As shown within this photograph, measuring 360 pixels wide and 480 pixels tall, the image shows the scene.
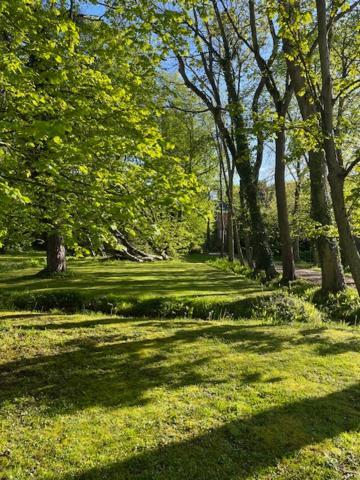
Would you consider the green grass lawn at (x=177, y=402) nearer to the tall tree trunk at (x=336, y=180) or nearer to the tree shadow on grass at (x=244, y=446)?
the tree shadow on grass at (x=244, y=446)

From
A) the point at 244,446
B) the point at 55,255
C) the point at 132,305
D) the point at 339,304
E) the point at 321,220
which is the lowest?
the point at 244,446

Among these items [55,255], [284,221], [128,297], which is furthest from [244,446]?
[55,255]

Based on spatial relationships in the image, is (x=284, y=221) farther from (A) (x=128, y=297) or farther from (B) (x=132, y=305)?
(B) (x=132, y=305)

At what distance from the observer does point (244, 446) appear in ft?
13.8

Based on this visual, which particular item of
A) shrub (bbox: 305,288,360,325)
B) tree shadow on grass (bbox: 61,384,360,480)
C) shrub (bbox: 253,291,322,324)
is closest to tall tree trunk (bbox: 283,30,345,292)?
shrub (bbox: 305,288,360,325)

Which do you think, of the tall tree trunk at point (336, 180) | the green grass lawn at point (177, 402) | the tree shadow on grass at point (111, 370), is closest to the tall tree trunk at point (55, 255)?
the green grass lawn at point (177, 402)

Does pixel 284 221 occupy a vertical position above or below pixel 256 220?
below

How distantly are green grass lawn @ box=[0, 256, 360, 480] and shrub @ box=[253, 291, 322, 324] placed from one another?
5.30ft

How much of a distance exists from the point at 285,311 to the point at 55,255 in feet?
32.5

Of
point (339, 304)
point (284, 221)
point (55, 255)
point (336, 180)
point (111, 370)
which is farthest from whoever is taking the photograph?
point (55, 255)

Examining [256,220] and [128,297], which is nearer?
[128,297]

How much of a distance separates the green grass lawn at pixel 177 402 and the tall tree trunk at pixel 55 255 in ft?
25.4

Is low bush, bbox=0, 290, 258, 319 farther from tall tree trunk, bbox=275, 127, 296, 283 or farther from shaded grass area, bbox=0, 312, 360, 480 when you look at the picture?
tall tree trunk, bbox=275, 127, 296, 283

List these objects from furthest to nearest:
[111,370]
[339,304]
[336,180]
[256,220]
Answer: [256,220] < [339,304] < [111,370] < [336,180]
